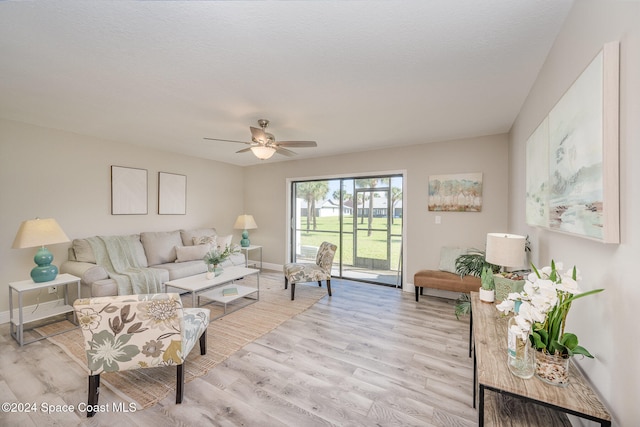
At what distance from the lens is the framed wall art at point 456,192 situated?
3785 mm

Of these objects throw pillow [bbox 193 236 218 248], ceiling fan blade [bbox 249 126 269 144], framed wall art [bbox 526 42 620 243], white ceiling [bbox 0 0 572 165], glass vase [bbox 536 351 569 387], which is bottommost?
Answer: glass vase [bbox 536 351 569 387]

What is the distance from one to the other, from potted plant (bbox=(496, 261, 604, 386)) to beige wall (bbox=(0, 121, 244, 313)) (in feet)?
16.6

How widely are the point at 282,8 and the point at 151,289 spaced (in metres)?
3.66

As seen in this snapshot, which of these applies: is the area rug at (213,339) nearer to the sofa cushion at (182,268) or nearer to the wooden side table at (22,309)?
the wooden side table at (22,309)

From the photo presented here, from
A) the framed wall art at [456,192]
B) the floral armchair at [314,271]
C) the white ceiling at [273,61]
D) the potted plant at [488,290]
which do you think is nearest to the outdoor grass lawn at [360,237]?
the framed wall art at [456,192]

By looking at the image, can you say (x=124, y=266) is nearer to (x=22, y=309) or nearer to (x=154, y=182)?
(x=22, y=309)

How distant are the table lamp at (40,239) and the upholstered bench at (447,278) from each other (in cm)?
458

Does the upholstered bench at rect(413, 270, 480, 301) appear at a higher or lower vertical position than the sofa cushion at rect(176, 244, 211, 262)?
lower

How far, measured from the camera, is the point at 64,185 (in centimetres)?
351

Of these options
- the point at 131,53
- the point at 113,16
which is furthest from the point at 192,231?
the point at 113,16

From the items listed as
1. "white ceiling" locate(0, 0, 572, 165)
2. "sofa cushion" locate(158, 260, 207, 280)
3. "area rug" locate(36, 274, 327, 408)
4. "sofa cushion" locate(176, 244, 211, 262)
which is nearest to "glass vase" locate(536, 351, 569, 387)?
"white ceiling" locate(0, 0, 572, 165)

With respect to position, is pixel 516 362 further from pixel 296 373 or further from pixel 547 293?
pixel 296 373

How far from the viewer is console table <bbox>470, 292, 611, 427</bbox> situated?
0.94 meters

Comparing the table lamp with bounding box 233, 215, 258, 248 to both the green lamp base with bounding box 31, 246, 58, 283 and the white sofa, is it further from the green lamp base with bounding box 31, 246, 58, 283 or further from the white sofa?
the green lamp base with bounding box 31, 246, 58, 283
